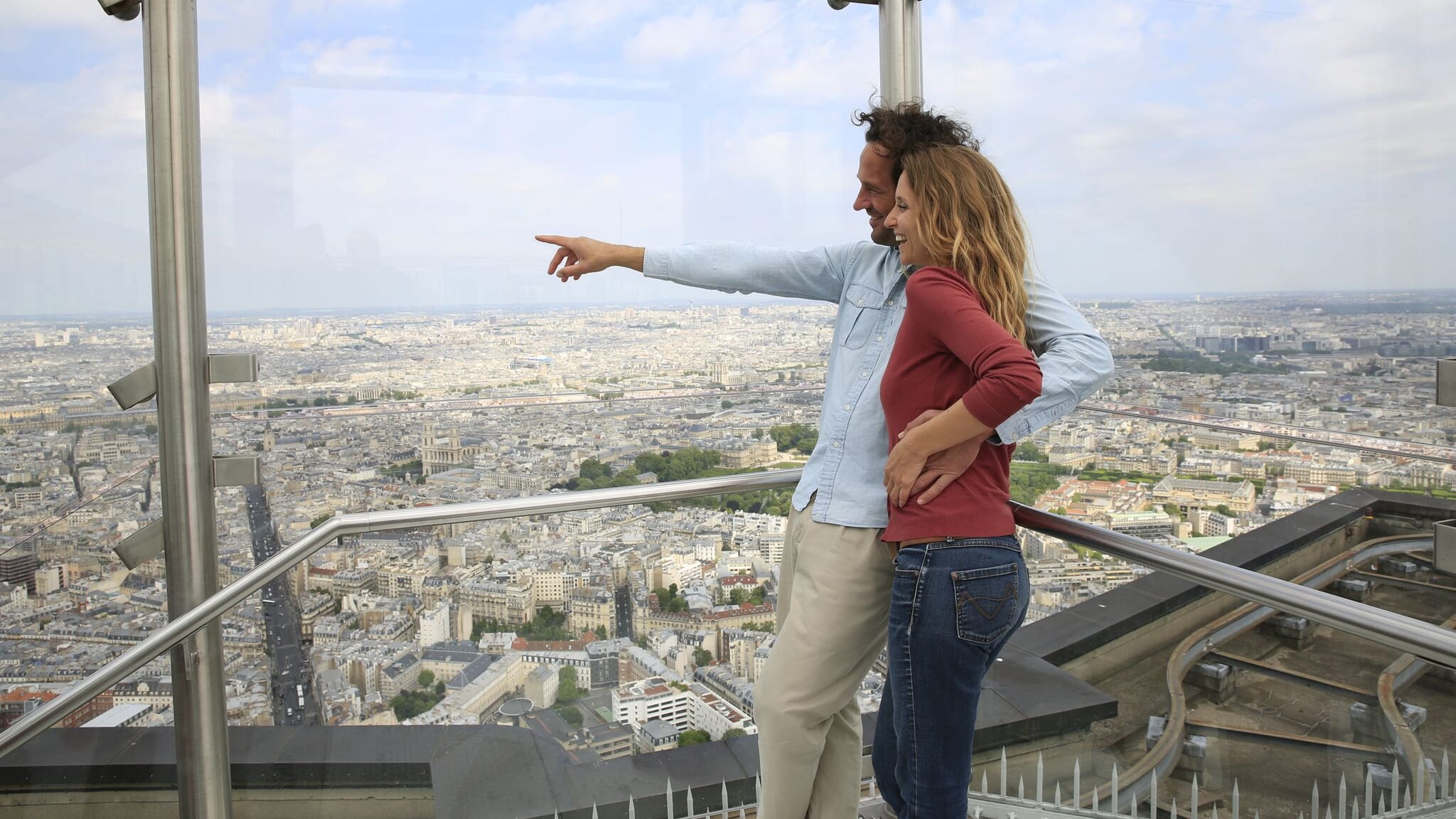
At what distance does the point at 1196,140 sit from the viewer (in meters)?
2.12

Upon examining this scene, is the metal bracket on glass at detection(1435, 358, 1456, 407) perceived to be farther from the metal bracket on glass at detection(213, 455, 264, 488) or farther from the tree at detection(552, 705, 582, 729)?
the metal bracket on glass at detection(213, 455, 264, 488)

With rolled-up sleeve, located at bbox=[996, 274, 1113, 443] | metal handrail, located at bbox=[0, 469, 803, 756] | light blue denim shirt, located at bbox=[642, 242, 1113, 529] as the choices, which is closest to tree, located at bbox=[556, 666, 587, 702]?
metal handrail, located at bbox=[0, 469, 803, 756]

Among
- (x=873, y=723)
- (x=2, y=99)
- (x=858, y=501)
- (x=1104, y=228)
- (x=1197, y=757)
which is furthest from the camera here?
(x=1104, y=228)

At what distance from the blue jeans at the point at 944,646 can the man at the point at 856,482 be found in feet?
0.40

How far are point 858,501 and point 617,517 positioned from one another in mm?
801

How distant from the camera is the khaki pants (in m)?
1.63

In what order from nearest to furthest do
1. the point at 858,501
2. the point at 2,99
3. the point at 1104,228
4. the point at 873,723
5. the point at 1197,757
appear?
the point at 858,501 < the point at 1197,757 < the point at 2,99 < the point at 873,723 < the point at 1104,228

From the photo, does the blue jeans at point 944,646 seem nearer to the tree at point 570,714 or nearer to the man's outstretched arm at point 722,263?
the man's outstretched arm at point 722,263

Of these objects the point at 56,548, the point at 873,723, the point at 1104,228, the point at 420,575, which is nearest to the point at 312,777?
the point at 420,575

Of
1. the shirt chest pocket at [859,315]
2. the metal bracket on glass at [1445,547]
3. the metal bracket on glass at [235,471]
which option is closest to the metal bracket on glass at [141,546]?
the metal bracket on glass at [235,471]

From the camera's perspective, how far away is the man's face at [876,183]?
1.72m

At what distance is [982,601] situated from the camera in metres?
1.45

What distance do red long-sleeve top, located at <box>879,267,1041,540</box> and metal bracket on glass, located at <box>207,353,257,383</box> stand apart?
1.48 meters

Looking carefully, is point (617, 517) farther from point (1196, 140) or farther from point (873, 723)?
point (1196, 140)
